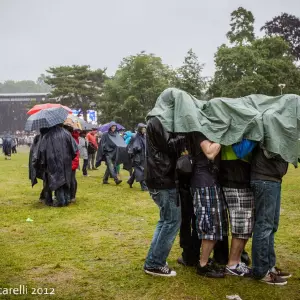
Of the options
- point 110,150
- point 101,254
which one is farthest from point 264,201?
point 110,150

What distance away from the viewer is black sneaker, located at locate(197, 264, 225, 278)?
468 cm

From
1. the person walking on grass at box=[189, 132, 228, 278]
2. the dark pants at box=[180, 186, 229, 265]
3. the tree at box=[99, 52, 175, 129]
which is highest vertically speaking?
the tree at box=[99, 52, 175, 129]

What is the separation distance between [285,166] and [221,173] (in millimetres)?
617

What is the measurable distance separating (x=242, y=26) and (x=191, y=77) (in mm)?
10914

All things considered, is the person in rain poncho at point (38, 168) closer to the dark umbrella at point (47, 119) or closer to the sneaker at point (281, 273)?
the dark umbrella at point (47, 119)

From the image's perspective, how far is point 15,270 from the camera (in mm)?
5031

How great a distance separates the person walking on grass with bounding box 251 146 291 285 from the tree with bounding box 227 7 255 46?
4243cm

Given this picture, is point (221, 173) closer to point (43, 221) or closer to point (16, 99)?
point (43, 221)

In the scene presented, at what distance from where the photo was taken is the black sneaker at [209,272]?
468 centimetres

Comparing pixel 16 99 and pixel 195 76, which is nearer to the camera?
pixel 195 76

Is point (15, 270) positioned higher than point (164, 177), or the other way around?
point (164, 177)

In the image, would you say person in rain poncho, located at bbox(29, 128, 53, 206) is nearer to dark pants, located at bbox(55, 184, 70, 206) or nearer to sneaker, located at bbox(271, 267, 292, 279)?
dark pants, located at bbox(55, 184, 70, 206)

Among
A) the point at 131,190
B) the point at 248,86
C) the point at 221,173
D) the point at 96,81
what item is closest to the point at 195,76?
the point at 248,86

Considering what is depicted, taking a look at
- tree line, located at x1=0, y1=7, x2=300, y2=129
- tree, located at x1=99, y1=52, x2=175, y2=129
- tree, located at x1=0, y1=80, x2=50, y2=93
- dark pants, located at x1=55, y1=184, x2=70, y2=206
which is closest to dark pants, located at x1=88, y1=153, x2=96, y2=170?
dark pants, located at x1=55, y1=184, x2=70, y2=206
